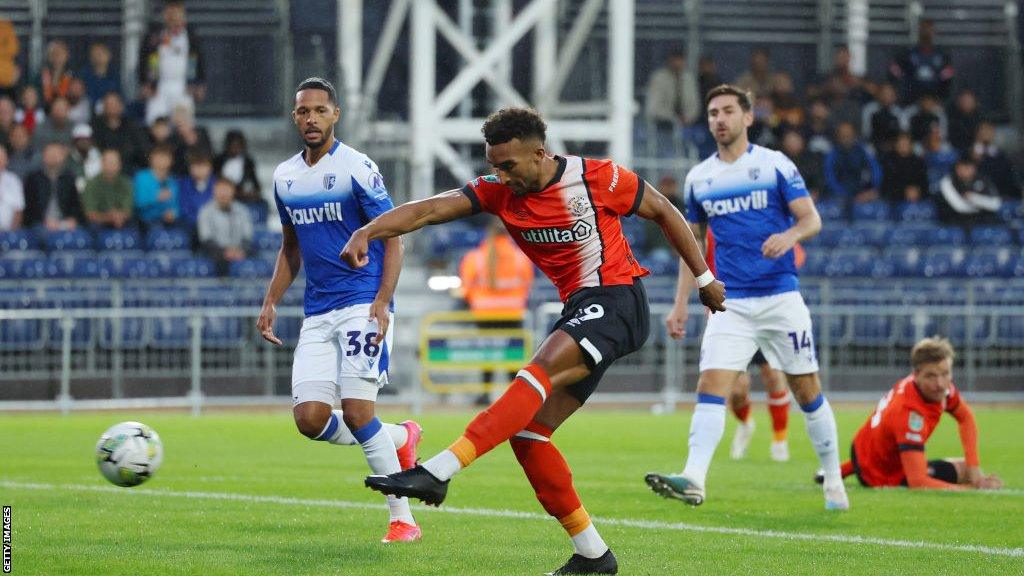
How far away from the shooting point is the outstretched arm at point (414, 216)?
6809mm

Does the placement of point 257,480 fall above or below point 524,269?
below

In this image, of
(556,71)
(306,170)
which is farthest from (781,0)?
(306,170)

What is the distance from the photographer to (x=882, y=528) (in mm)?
8883

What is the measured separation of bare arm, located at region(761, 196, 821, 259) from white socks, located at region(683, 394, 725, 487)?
96 cm

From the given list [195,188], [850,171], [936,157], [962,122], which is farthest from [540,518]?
[962,122]

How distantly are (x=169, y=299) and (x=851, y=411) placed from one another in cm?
867

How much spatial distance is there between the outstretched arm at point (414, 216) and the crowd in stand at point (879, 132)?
17050mm

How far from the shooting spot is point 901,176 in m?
24.8

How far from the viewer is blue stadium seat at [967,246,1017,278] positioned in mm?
23438

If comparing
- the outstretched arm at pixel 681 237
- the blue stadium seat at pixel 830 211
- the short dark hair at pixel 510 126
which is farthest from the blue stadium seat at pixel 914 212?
the short dark hair at pixel 510 126

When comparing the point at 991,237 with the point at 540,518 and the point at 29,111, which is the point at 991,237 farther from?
the point at 540,518

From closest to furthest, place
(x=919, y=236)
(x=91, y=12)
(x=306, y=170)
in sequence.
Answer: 1. (x=306, y=170)
2. (x=919, y=236)
3. (x=91, y=12)

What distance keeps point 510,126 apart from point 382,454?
88.7 inches

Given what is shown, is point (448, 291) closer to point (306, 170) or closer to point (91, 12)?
point (91, 12)
